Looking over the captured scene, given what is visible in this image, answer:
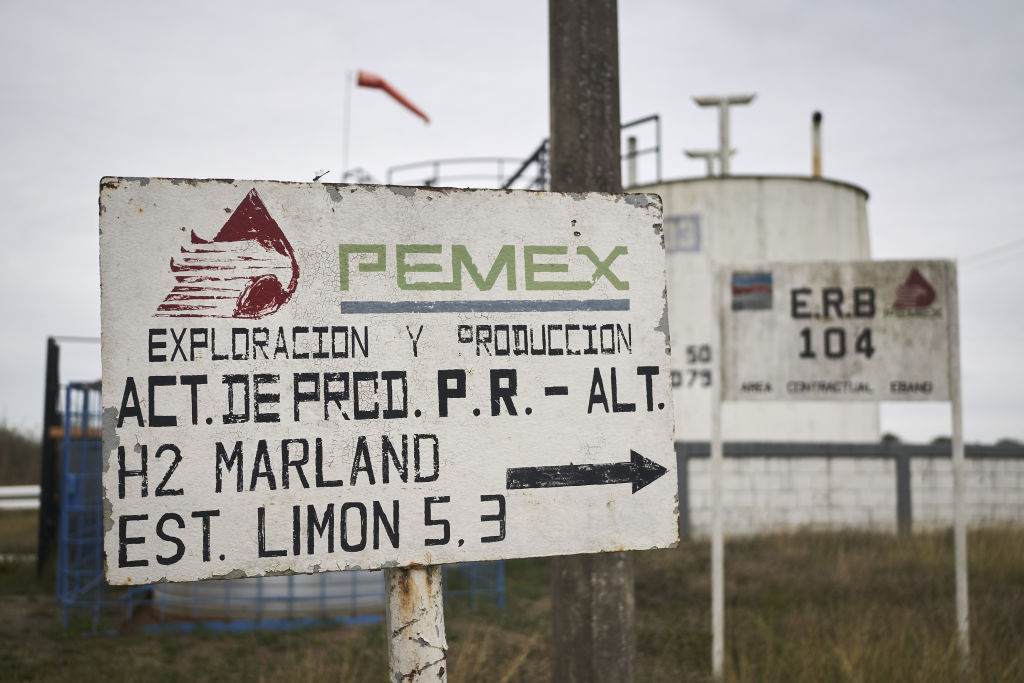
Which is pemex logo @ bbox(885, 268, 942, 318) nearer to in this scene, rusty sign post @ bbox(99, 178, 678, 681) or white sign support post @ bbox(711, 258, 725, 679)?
white sign support post @ bbox(711, 258, 725, 679)

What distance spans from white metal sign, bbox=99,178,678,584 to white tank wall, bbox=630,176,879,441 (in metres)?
10.1

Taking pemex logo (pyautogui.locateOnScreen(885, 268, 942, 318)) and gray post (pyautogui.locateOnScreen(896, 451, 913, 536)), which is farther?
gray post (pyautogui.locateOnScreen(896, 451, 913, 536))

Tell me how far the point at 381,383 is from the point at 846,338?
461 centimetres

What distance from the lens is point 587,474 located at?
219 centimetres

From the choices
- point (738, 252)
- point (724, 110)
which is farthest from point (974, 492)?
point (724, 110)

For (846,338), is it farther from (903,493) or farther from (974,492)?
(974,492)

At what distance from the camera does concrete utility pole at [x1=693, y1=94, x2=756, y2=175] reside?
12.8 meters

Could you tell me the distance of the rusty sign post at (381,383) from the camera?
6.61 ft

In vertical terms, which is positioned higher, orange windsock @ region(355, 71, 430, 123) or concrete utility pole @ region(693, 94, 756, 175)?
orange windsock @ region(355, 71, 430, 123)

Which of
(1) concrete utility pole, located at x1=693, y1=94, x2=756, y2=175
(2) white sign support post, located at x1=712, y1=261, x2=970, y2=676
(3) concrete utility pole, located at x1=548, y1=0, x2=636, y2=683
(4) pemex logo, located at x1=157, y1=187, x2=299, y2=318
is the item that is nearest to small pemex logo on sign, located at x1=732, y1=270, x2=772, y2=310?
(2) white sign support post, located at x1=712, y1=261, x2=970, y2=676

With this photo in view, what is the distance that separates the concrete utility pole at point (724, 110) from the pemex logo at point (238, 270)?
11642mm

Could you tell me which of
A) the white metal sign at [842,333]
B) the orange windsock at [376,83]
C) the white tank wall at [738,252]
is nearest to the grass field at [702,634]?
the white metal sign at [842,333]

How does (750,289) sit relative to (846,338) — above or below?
above

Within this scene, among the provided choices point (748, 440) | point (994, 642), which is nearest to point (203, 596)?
point (994, 642)
